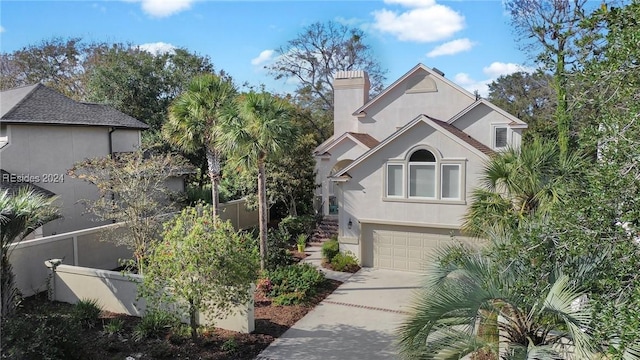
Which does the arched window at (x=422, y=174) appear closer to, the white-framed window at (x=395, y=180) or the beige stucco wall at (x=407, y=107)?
the white-framed window at (x=395, y=180)

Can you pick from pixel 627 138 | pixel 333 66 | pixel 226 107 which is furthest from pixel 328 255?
pixel 333 66

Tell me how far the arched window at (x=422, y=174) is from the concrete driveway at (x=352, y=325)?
3.33 meters

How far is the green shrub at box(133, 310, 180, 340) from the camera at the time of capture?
34.7ft

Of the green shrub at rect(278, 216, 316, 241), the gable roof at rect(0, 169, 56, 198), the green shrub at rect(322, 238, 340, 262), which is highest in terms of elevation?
the gable roof at rect(0, 169, 56, 198)

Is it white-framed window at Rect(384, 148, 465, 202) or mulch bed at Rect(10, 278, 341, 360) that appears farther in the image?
white-framed window at Rect(384, 148, 465, 202)

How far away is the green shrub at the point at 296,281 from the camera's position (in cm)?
1380

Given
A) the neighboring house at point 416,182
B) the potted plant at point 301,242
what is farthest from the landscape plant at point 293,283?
the potted plant at point 301,242

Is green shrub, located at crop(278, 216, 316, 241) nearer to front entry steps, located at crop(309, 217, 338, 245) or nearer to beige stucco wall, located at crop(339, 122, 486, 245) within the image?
front entry steps, located at crop(309, 217, 338, 245)

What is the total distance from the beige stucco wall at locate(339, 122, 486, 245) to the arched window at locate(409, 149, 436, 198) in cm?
32

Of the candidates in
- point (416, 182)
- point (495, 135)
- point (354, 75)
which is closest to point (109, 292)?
point (416, 182)

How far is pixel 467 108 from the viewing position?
21.2m

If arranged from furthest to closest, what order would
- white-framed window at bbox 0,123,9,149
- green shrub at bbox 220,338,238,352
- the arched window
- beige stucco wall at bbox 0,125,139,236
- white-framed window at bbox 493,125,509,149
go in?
white-framed window at bbox 493,125,509,149
beige stucco wall at bbox 0,125,139,236
white-framed window at bbox 0,123,9,149
the arched window
green shrub at bbox 220,338,238,352

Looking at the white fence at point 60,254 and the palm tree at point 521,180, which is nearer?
the palm tree at point 521,180

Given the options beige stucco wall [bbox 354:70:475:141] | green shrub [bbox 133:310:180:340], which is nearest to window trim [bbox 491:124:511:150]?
beige stucco wall [bbox 354:70:475:141]
